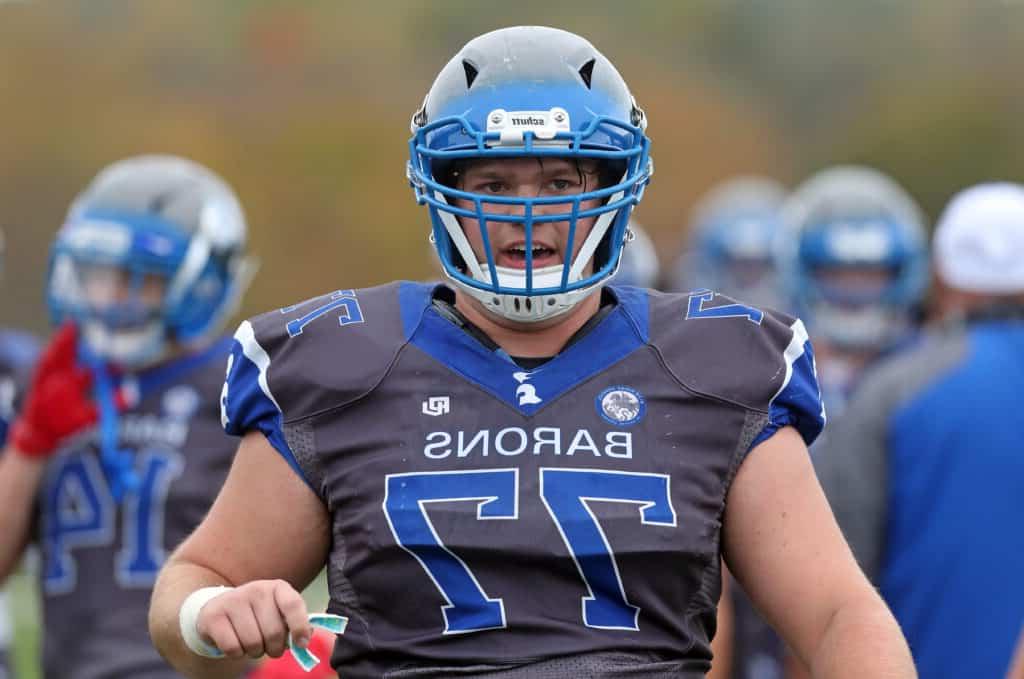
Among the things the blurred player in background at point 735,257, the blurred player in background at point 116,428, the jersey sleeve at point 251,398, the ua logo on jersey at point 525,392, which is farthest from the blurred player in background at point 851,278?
the jersey sleeve at point 251,398

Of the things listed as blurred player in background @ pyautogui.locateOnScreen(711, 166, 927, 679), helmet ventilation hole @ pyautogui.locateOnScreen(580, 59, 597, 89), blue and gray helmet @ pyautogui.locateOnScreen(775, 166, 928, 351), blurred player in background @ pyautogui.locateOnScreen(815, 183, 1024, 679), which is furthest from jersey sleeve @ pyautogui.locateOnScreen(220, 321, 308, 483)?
blue and gray helmet @ pyautogui.locateOnScreen(775, 166, 928, 351)

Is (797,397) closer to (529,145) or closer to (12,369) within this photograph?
(529,145)

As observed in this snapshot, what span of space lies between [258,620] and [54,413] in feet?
7.33

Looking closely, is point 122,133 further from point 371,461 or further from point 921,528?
point 371,461

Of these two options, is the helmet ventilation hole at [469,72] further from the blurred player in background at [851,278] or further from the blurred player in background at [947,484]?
the blurred player in background at [851,278]

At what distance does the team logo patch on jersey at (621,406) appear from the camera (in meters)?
3.16

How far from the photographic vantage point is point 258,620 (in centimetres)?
283

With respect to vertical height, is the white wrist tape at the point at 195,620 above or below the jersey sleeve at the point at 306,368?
below

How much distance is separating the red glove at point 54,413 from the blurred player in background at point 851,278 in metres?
3.08

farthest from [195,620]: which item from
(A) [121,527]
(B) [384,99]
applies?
(B) [384,99]

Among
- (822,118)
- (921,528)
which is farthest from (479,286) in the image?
(822,118)

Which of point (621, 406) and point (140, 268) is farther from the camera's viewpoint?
point (140, 268)

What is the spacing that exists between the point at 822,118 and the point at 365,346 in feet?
108

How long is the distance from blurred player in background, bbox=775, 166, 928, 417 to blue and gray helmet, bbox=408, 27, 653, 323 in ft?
12.3
